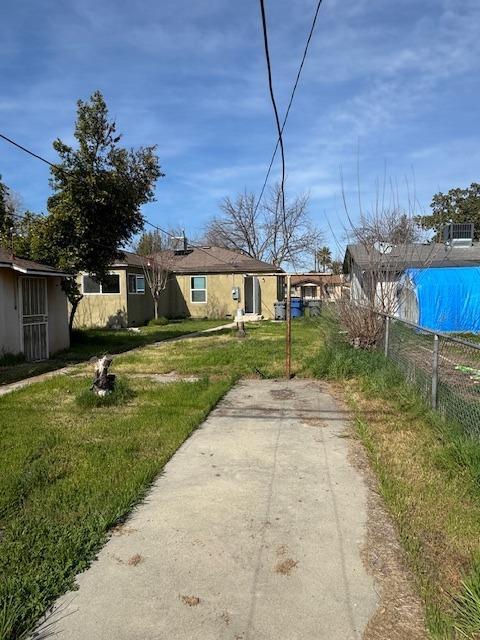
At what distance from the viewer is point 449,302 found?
17719mm

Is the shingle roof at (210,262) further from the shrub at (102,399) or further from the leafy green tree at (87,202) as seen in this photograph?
the shrub at (102,399)

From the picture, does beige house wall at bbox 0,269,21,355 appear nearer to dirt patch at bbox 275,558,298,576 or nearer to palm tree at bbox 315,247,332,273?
dirt patch at bbox 275,558,298,576

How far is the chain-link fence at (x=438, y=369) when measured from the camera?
5.44 metres

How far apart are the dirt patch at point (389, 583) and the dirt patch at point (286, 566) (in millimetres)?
429

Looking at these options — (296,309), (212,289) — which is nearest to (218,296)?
(212,289)

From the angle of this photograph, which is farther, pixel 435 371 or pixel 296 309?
pixel 296 309

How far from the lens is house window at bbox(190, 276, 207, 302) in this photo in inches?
1163

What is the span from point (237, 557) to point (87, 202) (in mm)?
13011

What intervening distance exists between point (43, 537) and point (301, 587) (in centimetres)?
164

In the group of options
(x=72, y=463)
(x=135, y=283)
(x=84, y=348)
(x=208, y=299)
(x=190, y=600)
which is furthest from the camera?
(x=208, y=299)

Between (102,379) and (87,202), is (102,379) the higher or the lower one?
the lower one

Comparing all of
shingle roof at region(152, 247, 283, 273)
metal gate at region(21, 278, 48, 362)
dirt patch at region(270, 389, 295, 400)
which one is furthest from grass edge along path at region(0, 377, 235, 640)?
shingle roof at region(152, 247, 283, 273)

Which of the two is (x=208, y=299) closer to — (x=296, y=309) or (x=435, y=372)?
(x=296, y=309)

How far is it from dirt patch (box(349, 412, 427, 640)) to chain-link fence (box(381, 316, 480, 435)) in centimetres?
165
